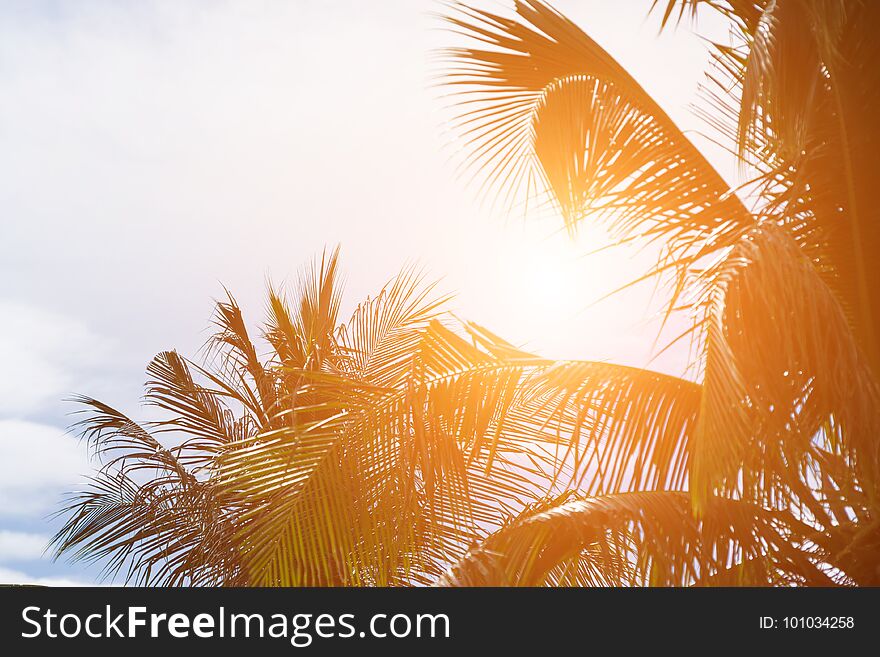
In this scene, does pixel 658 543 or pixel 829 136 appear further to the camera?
pixel 829 136

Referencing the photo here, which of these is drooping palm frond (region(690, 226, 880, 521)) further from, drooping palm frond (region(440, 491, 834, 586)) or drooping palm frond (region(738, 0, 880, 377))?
drooping palm frond (region(738, 0, 880, 377))

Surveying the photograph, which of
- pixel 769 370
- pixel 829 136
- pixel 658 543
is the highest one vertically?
pixel 829 136

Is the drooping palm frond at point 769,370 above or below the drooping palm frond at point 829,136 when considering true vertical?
Result: below

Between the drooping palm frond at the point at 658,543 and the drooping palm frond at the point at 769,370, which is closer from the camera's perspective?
the drooping palm frond at the point at 769,370

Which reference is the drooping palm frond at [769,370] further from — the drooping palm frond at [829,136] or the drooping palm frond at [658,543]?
the drooping palm frond at [829,136]

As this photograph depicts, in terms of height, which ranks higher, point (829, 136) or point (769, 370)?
point (829, 136)

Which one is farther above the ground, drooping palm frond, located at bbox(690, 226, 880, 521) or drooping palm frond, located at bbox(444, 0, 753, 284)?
drooping palm frond, located at bbox(444, 0, 753, 284)

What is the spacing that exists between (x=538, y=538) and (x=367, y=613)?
92 cm

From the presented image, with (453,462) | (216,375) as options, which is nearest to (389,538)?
(453,462)

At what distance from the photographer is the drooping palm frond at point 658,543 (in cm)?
379

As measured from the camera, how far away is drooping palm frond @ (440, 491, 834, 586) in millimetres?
3787

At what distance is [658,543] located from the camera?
12.4 ft

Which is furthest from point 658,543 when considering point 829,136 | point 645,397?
point 829,136

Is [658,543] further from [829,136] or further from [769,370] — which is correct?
[829,136]
